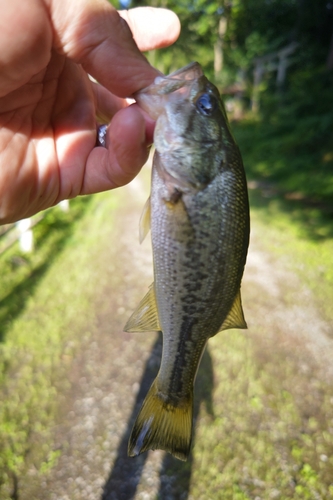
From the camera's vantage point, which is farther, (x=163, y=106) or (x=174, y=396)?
(x=174, y=396)

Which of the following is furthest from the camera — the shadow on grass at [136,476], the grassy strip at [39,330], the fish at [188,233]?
the grassy strip at [39,330]

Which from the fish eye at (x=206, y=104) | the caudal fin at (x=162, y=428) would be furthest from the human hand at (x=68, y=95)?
the caudal fin at (x=162, y=428)

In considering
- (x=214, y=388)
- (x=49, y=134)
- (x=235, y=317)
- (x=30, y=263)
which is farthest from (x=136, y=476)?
(x=30, y=263)

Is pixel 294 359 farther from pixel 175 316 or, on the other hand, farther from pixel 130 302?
pixel 175 316

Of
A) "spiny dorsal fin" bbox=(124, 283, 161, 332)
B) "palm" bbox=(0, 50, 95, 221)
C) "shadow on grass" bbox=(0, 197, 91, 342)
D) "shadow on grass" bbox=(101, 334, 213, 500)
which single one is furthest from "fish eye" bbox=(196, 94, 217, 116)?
"shadow on grass" bbox=(0, 197, 91, 342)

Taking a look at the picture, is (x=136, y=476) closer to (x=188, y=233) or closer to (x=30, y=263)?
(x=188, y=233)

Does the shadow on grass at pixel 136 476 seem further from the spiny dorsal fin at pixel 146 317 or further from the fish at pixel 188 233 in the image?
the spiny dorsal fin at pixel 146 317

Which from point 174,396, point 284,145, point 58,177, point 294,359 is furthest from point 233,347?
point 284,145
